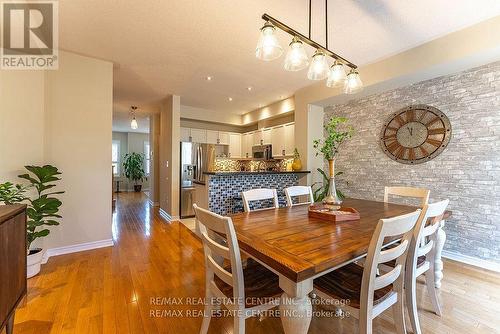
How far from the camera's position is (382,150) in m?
3.41

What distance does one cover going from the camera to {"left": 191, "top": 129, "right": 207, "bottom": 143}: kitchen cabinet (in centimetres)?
563

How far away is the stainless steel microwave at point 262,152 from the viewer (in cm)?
533

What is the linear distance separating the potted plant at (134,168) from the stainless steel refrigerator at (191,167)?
5.47m

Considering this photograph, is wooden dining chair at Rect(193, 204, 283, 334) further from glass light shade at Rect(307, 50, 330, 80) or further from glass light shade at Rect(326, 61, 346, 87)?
glass light shade at Rect(326, 61, 346, 87)

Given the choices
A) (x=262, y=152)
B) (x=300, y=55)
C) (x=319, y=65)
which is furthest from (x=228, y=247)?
(x=262, y=152)

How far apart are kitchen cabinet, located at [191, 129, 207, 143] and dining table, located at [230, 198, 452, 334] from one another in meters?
4.21

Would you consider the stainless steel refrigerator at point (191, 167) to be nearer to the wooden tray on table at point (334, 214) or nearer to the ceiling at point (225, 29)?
the ceiling at point (225, 29)

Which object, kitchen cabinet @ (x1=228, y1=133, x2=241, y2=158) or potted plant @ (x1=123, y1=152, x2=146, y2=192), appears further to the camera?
potted plant @ (x1=123, y1=152, x2=146, y2=192)

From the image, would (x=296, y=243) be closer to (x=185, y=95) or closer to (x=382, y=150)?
(x=382, y=150)

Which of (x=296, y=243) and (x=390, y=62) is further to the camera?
(x=390, y=62)

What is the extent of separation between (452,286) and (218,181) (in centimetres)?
287

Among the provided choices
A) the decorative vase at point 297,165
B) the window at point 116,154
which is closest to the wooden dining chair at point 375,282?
the decorative vase at point 297,165

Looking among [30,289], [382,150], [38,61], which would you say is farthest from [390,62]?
[30,289]

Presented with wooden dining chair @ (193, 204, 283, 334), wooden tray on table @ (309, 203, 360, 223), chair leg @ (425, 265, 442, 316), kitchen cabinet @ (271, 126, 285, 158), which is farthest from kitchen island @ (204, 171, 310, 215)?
chair leg @ (425, 265, 442, 316)
